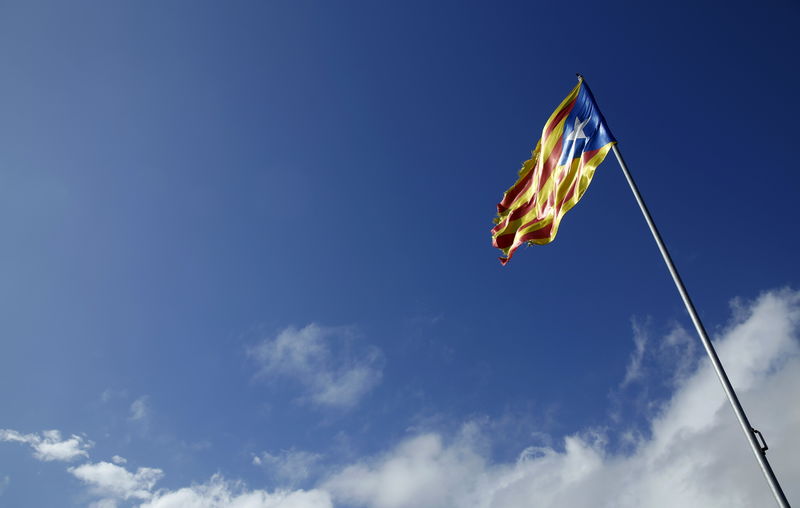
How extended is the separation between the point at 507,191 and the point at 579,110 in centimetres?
468

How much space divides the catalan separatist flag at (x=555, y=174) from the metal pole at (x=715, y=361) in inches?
59.5

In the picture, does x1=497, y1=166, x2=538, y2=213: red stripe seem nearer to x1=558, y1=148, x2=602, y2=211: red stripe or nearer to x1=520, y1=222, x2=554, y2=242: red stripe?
x1=520, y1=222, x2=554, y2=242: red stripe

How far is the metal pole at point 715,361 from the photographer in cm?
1030

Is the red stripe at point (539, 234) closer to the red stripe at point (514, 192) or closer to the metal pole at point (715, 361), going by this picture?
the red stripe at point (514, 192)

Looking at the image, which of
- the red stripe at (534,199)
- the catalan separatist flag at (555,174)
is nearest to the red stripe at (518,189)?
the catalan separatist flag at (555,174)

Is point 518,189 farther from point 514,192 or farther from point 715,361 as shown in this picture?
point 715,361

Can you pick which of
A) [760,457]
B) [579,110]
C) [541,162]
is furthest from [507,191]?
[760,457]

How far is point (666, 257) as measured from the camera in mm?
13859

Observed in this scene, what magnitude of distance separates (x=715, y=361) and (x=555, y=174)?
940 cm

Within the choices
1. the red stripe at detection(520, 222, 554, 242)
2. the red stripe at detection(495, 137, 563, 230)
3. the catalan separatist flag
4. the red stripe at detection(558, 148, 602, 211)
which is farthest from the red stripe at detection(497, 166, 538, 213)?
the red stripe at detection(558, 148, 602, 211)

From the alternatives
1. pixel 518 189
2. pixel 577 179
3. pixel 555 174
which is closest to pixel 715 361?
pixel 577 179

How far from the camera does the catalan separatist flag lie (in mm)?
17031

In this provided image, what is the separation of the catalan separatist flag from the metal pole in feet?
4.96

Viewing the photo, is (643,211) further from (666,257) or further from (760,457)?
(760,457)
